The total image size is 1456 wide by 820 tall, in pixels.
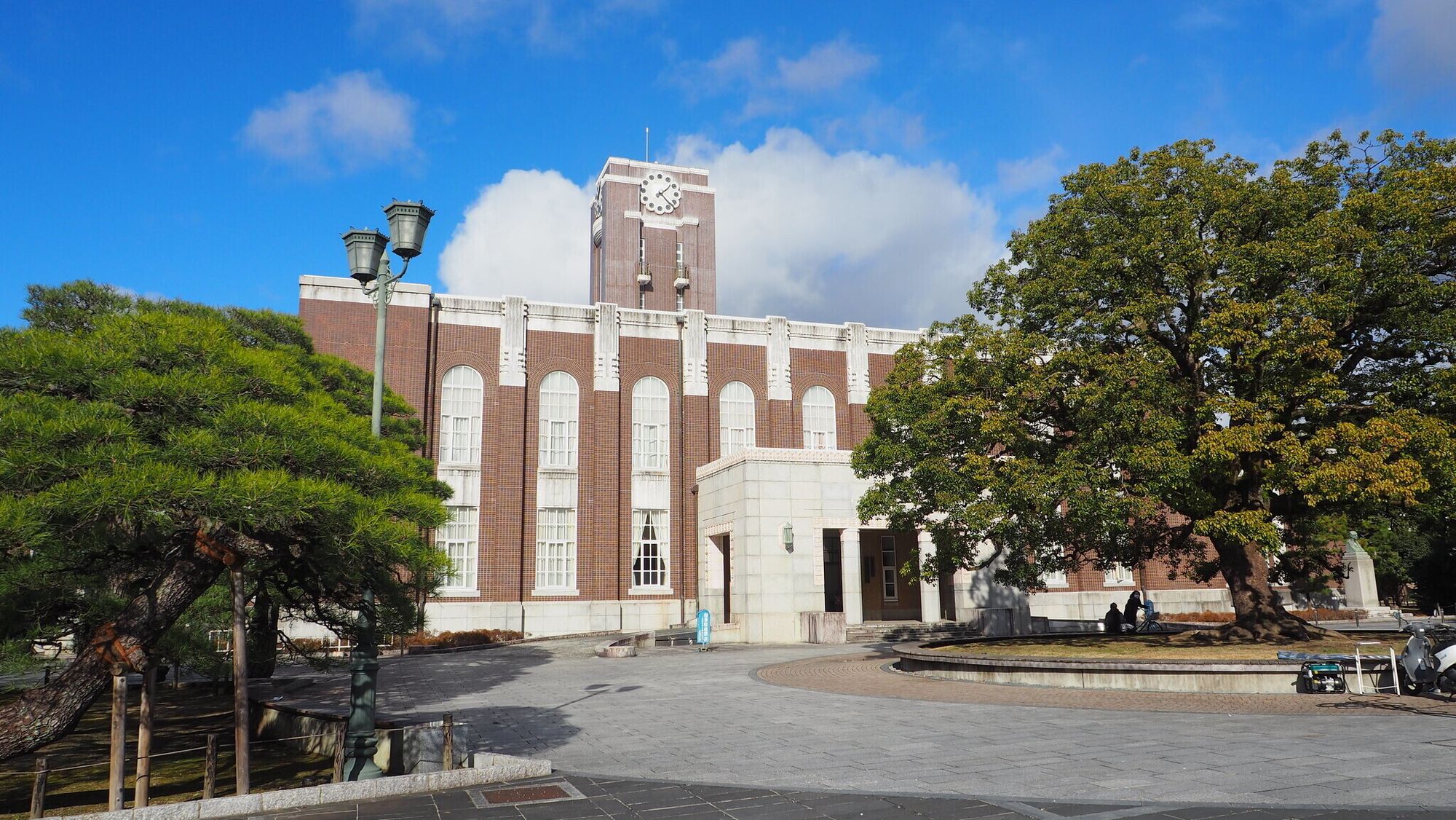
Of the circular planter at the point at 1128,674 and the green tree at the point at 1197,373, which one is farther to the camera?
the green tree at the point at 1197,373

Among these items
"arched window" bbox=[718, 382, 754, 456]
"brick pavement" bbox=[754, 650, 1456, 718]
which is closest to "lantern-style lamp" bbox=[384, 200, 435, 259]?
"brick pavement" bbox=[754, 650, 1456, 718]

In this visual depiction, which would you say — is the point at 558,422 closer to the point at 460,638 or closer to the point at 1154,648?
the point at 460,638

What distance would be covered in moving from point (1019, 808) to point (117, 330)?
8.39 metres

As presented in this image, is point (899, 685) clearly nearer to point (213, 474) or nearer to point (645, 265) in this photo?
point (213, 474)

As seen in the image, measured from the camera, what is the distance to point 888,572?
126ft

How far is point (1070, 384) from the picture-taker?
18.2 m

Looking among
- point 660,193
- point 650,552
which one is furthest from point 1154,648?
point 660,193

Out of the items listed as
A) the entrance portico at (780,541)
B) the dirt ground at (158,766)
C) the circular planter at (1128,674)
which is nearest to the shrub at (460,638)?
the entrance portico at (780,541)

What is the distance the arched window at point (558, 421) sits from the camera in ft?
120

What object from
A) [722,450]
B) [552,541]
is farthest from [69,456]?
[722,450]

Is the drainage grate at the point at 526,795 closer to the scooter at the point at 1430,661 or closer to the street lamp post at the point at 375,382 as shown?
the street lamp post at the point at 375,382

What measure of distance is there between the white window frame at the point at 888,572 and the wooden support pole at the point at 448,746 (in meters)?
30.1

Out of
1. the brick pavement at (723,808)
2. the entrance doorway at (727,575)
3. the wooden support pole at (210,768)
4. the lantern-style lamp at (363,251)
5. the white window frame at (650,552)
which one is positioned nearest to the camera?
the brick pavement at (723,808)

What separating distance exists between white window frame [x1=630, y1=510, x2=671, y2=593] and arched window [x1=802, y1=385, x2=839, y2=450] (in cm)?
737
